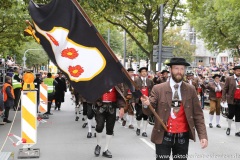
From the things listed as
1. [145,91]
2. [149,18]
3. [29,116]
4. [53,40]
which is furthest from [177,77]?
[149,18]

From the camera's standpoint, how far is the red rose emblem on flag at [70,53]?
613 centimetres

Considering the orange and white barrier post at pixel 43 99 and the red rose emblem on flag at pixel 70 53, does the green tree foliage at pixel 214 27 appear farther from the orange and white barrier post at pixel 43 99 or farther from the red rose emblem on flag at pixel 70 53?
the red rose emblem on flag at pixel 70 53

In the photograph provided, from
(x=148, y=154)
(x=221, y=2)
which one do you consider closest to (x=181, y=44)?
(x=221, y=2)

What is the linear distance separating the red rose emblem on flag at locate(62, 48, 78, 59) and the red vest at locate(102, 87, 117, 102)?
244cm

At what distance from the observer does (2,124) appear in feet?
47.2

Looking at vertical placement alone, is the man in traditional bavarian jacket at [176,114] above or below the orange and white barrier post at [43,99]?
above

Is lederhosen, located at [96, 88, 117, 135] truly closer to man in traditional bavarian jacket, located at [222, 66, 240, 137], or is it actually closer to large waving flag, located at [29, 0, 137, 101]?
large waving flag, located at [29, 0, 137, 101]

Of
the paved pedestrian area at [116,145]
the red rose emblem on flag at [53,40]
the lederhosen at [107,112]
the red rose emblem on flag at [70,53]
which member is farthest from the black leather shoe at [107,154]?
the red rose emblem on flag at [53,40]

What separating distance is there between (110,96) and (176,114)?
3299mm

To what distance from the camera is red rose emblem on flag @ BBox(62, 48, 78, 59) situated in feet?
20.1

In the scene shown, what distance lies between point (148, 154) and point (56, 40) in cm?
385

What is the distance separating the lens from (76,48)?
20.1 feet

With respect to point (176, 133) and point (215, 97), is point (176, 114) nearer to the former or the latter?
point (176, 133)

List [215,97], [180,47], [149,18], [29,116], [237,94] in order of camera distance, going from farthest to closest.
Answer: [180,47]
[149,18]
[215,97]
[237,94]
[29,116]
